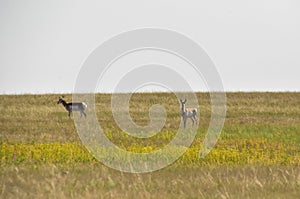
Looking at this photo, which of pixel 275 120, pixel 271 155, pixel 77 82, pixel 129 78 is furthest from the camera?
pixel 275 120

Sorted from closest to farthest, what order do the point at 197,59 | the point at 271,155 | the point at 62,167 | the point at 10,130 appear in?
the point at 62,167, the point at 197,59, the point at 271,155, the point at 10,130

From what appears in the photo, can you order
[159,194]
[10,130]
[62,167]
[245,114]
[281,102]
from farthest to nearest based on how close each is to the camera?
[281,102], [245,114], [10,130], [62,167], [159,194]

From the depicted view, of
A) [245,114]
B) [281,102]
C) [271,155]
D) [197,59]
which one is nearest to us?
[197,59]

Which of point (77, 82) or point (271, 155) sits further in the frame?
point (271, 155)

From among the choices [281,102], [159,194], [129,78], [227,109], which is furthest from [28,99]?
[159,194]

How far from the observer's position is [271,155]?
1634 centimetres

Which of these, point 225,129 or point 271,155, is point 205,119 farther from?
point 271,155

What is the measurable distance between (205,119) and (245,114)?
481cm

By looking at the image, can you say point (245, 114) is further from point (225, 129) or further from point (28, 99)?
point (28, 99)

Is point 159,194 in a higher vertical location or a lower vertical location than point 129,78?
lower

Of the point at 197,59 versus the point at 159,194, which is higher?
the point at 197,59

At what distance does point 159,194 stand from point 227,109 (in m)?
33.1

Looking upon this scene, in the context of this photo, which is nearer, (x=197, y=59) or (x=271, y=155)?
(x=197, y=59)

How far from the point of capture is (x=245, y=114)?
38594 millimetres
